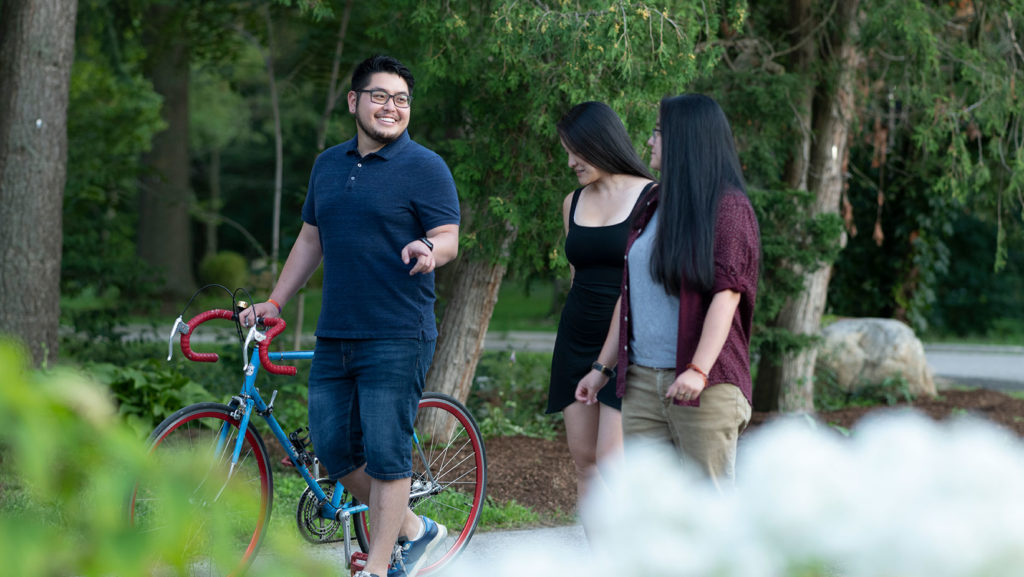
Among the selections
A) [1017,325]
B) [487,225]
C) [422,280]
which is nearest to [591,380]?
[422,280]

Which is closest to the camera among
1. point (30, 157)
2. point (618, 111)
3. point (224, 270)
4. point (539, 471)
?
point (618, 111)

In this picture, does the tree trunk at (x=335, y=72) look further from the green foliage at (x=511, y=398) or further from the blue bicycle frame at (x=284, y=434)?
the blue bicycle frame at (x=284, y=434)

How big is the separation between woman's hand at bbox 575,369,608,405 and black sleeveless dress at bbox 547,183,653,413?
3.9 inches

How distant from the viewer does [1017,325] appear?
67.1ft

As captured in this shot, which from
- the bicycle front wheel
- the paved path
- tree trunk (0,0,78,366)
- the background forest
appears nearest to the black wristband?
the background forest

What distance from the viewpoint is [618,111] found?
233 inches

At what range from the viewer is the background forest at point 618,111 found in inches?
239

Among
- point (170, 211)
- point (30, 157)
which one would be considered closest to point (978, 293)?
point (170, 211)

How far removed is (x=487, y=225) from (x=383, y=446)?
300 centimetres

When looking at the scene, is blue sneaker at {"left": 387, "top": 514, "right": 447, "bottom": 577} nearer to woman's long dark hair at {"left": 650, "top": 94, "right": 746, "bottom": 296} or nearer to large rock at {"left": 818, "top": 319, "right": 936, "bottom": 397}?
woman's long dark hair at {"left": 650, "top": 94, "right": 746, "bottom": 296}

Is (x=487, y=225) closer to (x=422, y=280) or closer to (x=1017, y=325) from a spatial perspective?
(x=422, y=280)

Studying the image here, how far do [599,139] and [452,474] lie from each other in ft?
6.02

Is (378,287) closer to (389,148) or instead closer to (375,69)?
(389,148)

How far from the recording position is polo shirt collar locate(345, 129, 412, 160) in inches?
147
